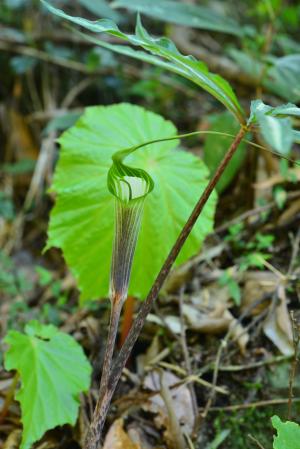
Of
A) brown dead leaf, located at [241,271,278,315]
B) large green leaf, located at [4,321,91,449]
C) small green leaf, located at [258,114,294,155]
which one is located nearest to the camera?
small green leaf, located at [258,114,294,155]

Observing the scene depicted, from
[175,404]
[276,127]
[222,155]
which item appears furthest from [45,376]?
[222,155]

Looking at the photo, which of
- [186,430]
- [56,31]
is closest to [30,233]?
[56,31]

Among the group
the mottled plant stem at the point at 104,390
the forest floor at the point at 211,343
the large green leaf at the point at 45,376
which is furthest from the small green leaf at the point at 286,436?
the large green leaf at the point at 45,376

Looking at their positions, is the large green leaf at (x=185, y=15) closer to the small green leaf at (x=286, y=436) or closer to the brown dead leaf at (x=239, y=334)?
the brown dead leaf at (x=239, y=334)

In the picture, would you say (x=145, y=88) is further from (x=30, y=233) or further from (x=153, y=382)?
(x=153, y=382)

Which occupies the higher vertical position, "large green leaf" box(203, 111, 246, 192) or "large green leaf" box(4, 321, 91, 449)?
"large green leaf" box(203, 111, 246, 192)

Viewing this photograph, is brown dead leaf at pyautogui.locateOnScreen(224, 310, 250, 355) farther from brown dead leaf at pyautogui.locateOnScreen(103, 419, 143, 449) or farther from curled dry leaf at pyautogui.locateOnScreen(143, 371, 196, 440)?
brown dead leaf at pyautogui.locateOnScreen(103, 419, 143, 449)

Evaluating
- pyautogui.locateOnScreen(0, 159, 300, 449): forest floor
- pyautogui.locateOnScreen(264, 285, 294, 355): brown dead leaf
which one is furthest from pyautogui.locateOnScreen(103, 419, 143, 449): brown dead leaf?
pyautogui.locateOnScreen(264, 285, 294, 355): brown dead leaf
